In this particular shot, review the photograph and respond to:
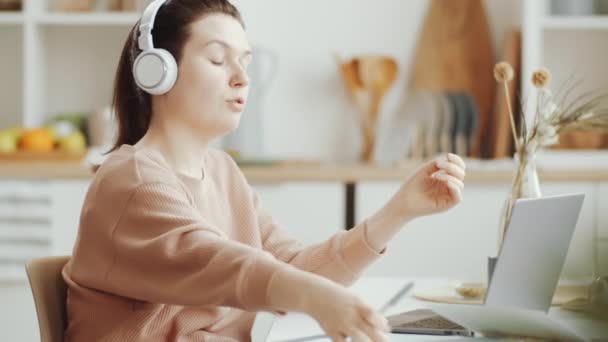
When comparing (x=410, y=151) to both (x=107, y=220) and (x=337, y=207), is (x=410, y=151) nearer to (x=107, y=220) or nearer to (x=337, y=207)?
(x=337, y=207)

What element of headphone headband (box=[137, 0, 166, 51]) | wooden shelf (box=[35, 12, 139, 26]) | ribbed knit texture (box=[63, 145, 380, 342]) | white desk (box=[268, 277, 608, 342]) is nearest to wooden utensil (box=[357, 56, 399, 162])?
wooden shelf (box=[35, 12, 139, 26])

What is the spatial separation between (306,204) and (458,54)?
0.92 m

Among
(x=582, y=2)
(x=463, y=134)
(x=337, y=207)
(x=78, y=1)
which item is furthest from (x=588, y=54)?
(x=78, y=1)

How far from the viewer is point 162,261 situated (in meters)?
0.98

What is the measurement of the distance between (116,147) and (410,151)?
2.29 m

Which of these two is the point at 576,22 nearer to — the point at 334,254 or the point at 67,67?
the point at 67,67

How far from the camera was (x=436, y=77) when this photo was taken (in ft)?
11.7

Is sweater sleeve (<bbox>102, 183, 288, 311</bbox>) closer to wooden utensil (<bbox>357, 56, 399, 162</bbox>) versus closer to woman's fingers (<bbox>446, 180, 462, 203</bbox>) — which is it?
woman's fingers (<bbox>446, 180, 462, 203</bbox>)

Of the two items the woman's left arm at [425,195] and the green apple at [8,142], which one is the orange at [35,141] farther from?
the woman's left arm at [425,195]

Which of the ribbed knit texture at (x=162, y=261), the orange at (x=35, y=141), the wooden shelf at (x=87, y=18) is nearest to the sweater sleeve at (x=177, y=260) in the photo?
the ribbed knit texture at (x=162, y=261)

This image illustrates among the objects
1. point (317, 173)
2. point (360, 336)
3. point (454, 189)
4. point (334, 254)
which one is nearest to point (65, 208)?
point (317, 173)

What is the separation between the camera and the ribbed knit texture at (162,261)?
92cm

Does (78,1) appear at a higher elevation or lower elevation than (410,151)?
higher

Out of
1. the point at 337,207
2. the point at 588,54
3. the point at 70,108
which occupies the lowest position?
the point at 337,207
